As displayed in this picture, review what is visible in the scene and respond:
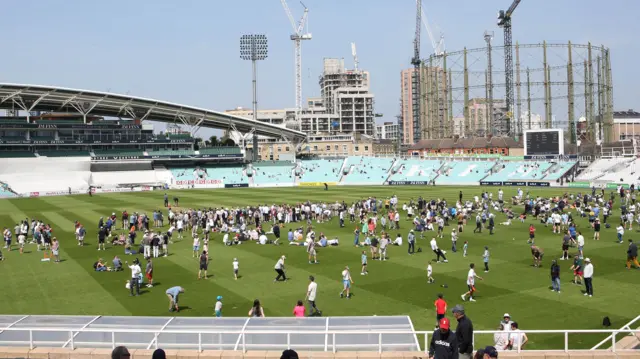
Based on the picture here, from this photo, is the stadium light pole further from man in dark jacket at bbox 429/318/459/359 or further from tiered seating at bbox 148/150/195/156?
man in dark jacket at bbox 429/318/459/359

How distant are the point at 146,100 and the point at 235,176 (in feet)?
66.5

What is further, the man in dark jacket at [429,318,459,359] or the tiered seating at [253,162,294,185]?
the tiered seating at [253,162,294,185]

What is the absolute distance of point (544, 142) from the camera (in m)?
86.2

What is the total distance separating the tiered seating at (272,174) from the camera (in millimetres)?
96294

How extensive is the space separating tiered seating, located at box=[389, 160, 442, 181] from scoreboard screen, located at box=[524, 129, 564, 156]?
14786 mm

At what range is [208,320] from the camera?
1206 centimetres

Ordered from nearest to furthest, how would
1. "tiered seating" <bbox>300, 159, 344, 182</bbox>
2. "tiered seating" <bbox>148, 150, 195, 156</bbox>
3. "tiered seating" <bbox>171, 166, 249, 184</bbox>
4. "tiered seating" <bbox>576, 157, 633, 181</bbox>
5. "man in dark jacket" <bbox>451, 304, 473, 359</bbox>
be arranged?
"man in dark jacket" <bbox>451, 304, 473, 359</bbox>
"tiered seating" <bbox>576, 157, 633, 181</bbox>
"tiered seating" <bbox>171, 166, 249, 184</bbox>
"tiered seating" <bbox>300, 159, 344, 182</bbox>
"tiered seating" <bbox>148, 150, 195, 156</bbox>

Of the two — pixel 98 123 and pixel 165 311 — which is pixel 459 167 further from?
pixel 165 311

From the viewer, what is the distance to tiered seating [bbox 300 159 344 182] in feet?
322

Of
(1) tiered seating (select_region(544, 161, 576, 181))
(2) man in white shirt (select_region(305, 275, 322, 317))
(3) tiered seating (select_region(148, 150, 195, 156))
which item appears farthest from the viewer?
(3) tiered seating (select_region(148, 150, 195, 156))

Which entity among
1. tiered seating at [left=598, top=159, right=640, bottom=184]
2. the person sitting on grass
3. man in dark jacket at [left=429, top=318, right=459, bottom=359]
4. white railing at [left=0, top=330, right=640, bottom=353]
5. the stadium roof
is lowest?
the person sitting on grass

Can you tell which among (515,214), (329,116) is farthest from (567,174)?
(329,116)

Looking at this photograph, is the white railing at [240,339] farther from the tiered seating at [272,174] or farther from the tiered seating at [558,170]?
the tiered seating at [272,174]

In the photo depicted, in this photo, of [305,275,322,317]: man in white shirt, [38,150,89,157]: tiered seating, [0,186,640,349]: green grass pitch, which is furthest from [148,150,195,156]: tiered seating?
[305,275,322,317]: man in white shirt
